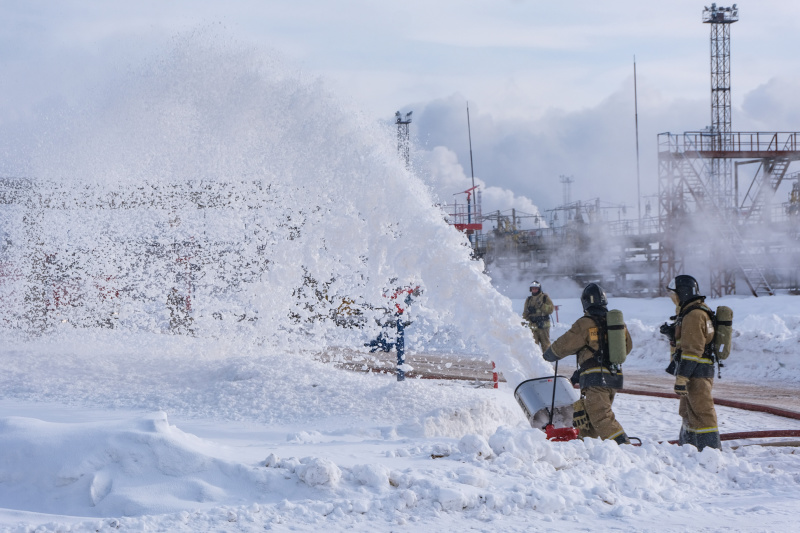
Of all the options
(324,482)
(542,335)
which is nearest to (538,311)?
(542,335)

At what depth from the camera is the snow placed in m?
4.44

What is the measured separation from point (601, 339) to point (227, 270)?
845cm

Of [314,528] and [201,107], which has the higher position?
[201,107]

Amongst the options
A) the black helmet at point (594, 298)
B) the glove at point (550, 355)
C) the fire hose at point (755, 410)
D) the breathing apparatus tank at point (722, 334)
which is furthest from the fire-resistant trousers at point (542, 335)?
the glove at point (550, 355)

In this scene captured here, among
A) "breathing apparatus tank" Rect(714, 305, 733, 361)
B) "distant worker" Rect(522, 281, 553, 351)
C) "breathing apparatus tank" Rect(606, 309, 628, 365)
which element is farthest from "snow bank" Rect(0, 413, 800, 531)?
"distant worker" Rect(522, 281, 553, 351)

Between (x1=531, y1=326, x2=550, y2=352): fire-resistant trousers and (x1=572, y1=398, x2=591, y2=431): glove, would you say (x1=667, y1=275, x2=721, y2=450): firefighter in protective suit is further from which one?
(x1=531, y1=326, x2=550, y2=352): fire-resistant trousers

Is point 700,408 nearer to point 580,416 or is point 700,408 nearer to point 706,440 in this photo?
point 706,440

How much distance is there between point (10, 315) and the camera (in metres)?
16.9

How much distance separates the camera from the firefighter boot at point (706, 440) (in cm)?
623

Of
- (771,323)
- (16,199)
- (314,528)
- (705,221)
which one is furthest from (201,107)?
(705,221)

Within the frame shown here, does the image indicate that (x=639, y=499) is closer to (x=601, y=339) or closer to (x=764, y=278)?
(x=601, y=339)

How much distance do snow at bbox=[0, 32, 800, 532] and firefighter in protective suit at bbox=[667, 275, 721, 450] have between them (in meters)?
0.33

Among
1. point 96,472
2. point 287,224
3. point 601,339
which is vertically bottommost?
point 96,472

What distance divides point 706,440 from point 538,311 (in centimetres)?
700
